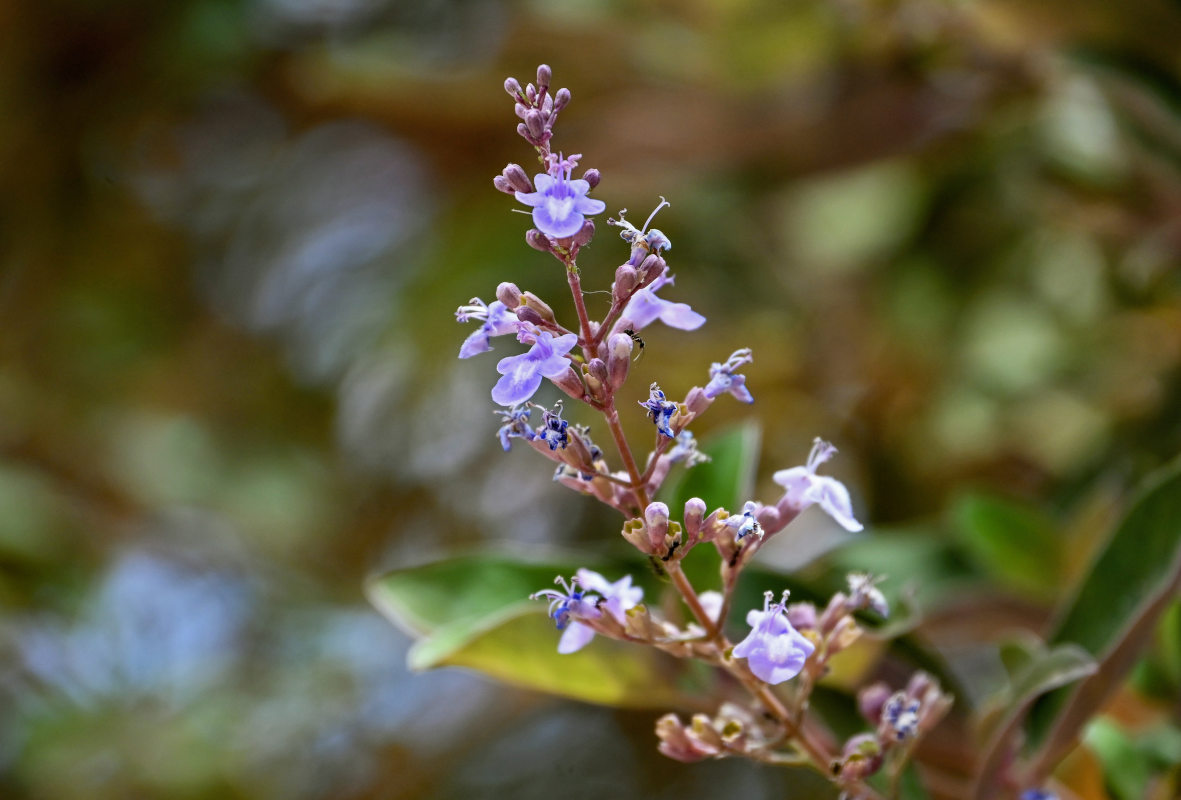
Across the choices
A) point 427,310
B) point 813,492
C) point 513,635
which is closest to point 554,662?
point 513,635

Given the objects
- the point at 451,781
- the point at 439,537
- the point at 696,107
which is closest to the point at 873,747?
the point at 696,107

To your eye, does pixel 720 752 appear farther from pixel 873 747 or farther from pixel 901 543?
pixel 901 543

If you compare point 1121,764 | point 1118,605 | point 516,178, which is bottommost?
point 1121,764

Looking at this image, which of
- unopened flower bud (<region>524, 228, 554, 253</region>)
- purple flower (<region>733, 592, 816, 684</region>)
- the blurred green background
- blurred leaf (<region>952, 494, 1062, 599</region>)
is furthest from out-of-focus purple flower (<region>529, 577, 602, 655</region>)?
the blurred green background

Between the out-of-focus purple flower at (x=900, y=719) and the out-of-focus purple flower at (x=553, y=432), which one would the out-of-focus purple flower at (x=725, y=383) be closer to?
the out-of-focus purple flower at (x=553, y=432)

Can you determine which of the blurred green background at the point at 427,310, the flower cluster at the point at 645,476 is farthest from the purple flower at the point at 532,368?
the blurred green background at the point at 427,310

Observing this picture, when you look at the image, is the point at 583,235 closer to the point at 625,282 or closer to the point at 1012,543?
the point at 625,282
